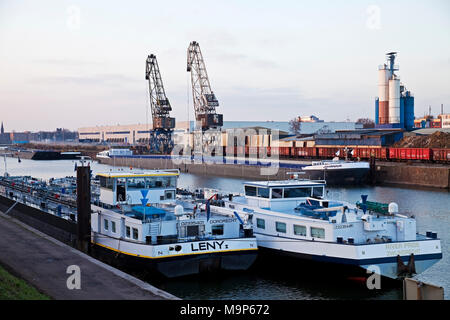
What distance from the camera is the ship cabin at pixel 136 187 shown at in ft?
87.8

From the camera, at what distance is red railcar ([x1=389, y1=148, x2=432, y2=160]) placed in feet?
236

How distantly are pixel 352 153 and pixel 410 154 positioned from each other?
31.9ft

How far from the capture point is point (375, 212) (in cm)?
2486

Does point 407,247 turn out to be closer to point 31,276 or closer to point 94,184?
point 31,276

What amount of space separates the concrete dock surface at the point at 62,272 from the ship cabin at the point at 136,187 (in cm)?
414

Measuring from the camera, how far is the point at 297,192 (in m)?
27.0

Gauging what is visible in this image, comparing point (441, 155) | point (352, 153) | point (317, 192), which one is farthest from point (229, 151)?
point (317, 192)

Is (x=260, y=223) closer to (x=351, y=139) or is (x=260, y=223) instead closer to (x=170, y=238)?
(x=170, y=238)

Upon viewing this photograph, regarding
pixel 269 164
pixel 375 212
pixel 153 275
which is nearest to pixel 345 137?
pixel 269 164

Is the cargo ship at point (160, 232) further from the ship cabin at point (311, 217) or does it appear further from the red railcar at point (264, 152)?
the red railcar at point (264, 152)

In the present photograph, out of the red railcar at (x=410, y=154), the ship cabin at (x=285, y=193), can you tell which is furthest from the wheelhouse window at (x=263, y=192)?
the red railcar at (x=410, y=154)

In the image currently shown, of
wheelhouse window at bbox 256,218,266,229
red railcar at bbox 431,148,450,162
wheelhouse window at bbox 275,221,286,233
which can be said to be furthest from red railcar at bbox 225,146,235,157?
wheelhouse window at bbox 275,221,286,233

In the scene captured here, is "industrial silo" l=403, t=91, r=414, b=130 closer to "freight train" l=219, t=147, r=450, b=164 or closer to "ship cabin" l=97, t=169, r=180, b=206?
"freight train" l=219, t=147, r=450, b=164
